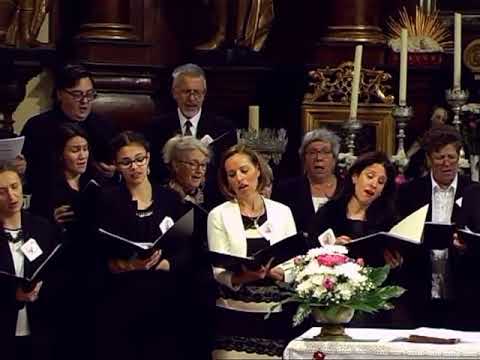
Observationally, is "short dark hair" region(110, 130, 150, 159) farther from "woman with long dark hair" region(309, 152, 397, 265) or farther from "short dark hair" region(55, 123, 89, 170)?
"woman with long dark hair" region(309, 152, 397, 265)

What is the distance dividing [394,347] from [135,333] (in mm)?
1800

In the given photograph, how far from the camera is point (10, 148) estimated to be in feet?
28.4

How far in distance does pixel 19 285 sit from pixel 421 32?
359 cm

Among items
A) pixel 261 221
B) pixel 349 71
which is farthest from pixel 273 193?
pixel 349 71

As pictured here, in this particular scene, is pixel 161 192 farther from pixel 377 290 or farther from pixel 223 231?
pixel 377 290

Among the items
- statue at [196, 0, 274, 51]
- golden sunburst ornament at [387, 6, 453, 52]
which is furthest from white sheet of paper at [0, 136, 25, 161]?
golden sunburst ornament at [387, 6, 453, 52]

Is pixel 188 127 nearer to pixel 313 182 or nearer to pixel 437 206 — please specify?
pixel 313 182

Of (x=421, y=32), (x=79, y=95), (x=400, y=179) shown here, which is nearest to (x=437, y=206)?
(x=400, y=179)

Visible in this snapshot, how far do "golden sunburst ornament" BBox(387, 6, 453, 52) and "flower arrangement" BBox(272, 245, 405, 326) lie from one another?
3216 mm

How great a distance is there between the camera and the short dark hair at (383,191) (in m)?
8.65

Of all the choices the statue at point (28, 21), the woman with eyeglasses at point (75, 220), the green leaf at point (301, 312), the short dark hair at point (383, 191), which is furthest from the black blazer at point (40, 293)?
the statue at point (28, 21)

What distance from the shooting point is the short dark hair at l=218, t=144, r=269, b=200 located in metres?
8.62

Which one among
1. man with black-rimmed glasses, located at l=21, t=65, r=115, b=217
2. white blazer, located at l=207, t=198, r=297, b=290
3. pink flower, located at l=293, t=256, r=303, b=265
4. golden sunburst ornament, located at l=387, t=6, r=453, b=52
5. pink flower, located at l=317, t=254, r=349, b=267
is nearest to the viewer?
pink flower, located at l=317, t=254, r=349, b=267

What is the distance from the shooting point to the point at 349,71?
10453mm
